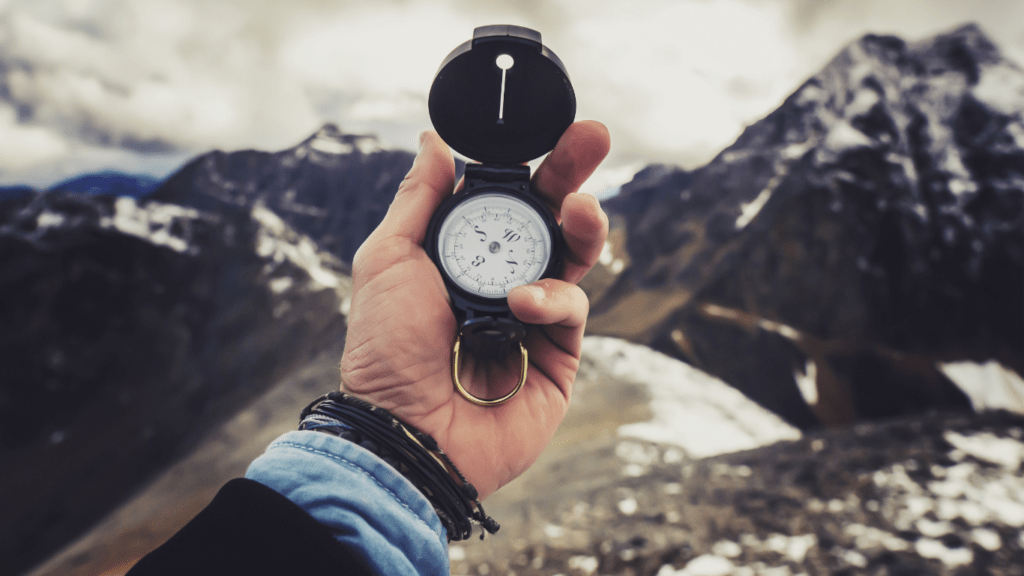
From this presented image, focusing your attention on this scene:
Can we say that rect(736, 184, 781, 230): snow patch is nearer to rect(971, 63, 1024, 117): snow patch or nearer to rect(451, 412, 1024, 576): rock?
rect(971, 63, 1024, 117): snow patch

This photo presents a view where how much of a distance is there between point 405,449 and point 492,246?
0.61 meters

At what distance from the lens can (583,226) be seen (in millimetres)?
1266

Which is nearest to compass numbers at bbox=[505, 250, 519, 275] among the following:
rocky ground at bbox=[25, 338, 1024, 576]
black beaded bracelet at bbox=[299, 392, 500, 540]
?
black beaded bracelet at bbox=[299, 392, 500, 540]

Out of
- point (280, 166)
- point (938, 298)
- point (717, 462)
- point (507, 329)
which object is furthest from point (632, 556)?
point (280, 166)

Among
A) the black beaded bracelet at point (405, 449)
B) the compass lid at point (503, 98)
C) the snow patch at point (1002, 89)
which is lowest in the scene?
the black beaded bracelet at point (405, 449)

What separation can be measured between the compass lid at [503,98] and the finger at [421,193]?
10 centimetres

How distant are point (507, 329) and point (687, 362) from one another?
17.2 ft

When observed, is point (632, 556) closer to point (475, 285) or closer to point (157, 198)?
point (475, 285)

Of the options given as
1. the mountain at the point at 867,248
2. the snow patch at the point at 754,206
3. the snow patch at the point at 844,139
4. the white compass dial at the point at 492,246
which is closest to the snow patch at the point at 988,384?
the mountain at the point at 867,248

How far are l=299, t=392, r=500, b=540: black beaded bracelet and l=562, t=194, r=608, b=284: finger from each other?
0.66m

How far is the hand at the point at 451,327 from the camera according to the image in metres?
1.23

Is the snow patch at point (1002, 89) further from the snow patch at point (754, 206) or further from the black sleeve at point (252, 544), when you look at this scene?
the black sleeve at point (252, 544)

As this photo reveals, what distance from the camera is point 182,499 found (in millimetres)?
4309

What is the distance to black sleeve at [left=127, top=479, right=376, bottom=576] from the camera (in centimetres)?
72
